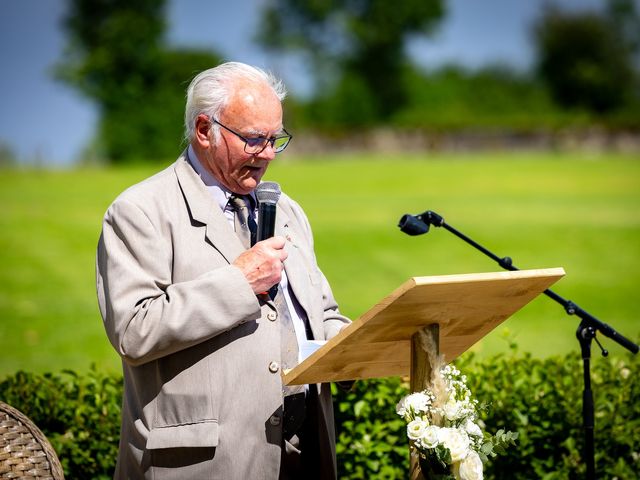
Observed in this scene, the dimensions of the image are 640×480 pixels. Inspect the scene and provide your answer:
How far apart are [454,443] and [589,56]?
81.0 meters

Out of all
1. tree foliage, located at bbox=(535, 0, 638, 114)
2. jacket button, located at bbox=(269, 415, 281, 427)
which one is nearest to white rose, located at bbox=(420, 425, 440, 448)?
jacket button, located at bbox=(269, 415, 281, 427)

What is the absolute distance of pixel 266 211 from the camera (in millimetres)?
3430

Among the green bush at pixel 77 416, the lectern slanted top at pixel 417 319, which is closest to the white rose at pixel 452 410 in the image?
the lectern slanted top at pixel 417 319

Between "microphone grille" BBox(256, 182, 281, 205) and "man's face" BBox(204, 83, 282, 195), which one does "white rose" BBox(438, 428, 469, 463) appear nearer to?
"microphone grille" BBox(256, 182, 281, 205)

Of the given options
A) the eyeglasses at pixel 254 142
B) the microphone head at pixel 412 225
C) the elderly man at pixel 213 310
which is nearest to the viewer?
the elderly man at pixel 213 310

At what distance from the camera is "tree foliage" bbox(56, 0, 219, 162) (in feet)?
168

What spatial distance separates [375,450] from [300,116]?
62700mm

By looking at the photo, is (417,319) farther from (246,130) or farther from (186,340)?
(246,130)

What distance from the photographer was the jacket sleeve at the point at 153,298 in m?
3.24

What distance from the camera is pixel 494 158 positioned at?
40.8 m

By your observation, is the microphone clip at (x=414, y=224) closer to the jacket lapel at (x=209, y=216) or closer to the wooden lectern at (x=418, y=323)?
the wooden lectern at (x=418, y=323)

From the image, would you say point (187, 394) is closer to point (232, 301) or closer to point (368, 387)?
point (232, 301)

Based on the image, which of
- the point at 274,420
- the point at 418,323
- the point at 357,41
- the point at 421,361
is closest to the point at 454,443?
the point at 421,361

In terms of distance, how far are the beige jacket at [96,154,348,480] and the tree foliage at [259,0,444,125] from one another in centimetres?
6554
